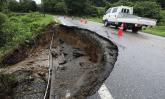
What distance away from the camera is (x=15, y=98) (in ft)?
17.6

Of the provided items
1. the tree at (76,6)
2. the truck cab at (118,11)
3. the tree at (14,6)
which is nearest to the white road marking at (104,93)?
the truck cab at (118,11)

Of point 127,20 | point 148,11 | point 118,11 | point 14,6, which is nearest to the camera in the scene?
point 127,20

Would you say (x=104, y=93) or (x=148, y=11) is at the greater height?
(x=104, y=93)

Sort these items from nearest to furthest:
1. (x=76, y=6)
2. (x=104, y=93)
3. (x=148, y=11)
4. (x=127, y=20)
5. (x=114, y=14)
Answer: (x=104, y=93), (x=127, y=20), (x=114, y=14), (x=148, y=11), (x=76, y=6)

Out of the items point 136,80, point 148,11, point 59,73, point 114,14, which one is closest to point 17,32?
point 114,14

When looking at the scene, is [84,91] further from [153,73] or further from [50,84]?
[153,73]

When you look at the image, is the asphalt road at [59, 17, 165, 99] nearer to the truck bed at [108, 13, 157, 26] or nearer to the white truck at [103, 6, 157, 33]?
the truck bed at [108, 13, 157, 26]

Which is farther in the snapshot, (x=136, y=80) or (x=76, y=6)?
(x=76, y=6)

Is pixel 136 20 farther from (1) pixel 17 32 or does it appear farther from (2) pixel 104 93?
(2) pixel 104 93

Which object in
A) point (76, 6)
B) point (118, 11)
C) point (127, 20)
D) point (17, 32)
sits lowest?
point (17, 32)

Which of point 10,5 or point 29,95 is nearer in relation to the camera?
point 29,95

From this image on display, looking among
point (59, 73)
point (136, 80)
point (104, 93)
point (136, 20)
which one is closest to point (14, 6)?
point (136, 20)

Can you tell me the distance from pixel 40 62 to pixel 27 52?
3.16 m

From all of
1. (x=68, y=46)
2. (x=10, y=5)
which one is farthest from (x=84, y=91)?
(x=10, y=5)
